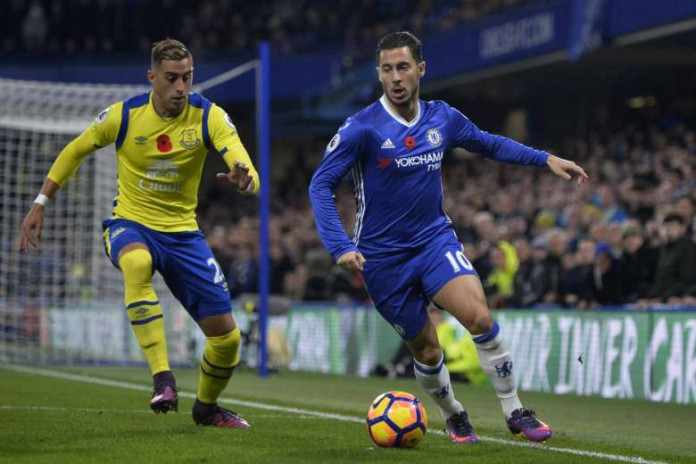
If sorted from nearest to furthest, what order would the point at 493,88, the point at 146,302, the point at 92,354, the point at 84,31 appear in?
1. the point at 146,302
2. the point at 92,354
3. the point at 493,88
4. the point at 84,31

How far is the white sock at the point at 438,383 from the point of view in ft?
25.1

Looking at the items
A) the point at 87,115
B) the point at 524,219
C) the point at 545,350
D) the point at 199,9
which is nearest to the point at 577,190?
the point at 524,219

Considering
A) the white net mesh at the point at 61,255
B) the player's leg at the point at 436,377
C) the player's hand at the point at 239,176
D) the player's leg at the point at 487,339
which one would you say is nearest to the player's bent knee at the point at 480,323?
the player's leg at the point at 487,339

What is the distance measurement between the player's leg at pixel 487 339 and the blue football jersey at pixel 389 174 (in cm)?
38

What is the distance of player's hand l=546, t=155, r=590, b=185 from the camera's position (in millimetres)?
7465

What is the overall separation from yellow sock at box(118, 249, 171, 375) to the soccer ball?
1499 millimetres

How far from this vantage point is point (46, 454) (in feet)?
22.4

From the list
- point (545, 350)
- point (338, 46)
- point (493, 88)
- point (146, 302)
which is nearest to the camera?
point (146, 302)

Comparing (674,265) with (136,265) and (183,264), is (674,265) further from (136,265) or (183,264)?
(136,265)

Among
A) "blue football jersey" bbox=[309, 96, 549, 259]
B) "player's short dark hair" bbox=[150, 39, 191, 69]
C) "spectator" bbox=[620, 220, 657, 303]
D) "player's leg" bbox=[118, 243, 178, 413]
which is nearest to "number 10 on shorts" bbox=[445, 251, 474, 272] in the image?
"blue football jersey" bbox=[309, 96, 549, 259]

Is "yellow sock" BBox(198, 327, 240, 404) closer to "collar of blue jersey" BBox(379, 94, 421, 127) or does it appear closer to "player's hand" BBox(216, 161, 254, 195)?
"player's hand" BBox(216, 161, 254, 195)

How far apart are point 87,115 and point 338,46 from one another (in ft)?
42.2

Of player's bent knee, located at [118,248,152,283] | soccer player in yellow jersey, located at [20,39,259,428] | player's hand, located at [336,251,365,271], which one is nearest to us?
player's hand, located at [336,251,365,271]

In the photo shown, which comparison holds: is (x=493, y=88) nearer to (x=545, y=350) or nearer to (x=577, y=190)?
(x=577, y=190)
